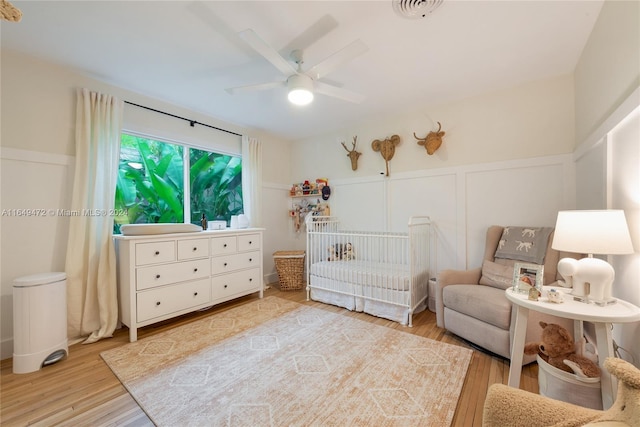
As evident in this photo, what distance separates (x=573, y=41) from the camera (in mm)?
1832

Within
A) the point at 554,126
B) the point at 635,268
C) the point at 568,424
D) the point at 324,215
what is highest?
the point at 554,126

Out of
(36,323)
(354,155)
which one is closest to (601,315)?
(354,155)

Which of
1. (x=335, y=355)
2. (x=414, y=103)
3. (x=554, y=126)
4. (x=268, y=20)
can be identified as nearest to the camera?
(x=268, y=20)

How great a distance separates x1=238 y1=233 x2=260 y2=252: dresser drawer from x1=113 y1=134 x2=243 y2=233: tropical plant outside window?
0.66m

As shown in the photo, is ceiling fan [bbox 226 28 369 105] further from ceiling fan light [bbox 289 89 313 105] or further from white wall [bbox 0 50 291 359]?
white wall [bbox 0 50 291 359]

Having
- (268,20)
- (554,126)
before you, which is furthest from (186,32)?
(554,126)

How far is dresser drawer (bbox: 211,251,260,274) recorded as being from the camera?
2.81 metres

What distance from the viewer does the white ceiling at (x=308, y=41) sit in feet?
5.07

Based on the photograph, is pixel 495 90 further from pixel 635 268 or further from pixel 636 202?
pixel 635 268

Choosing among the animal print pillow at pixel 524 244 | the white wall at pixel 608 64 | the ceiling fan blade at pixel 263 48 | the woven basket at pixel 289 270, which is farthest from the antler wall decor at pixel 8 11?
the animal print pillow at pixel 524 244

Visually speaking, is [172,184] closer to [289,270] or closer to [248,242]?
[248,242]

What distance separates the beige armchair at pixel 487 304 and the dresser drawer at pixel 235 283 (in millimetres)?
2133

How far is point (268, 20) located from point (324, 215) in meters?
2.63

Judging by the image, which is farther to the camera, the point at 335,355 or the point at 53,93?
the point at 53,93
